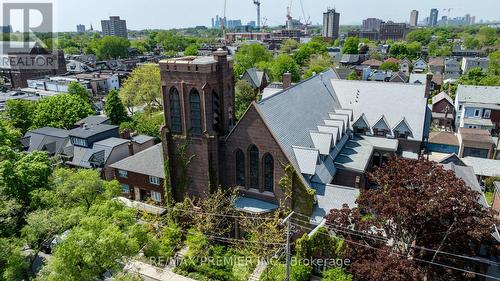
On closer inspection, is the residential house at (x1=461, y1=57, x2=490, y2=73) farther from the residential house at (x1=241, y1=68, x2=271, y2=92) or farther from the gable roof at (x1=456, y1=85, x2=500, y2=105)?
the residential house at (x1=241, y1=68, x2=271, y2=92)

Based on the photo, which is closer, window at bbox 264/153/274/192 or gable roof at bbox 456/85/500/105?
window at bbox 264/153/274/192

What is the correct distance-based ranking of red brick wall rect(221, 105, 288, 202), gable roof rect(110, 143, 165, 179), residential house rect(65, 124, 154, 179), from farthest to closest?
residential house rect(65, 124, 154, 179) < gable roof rect(110, 143, 165, 179) < red brick wall rect(221, 105, 288, 202)

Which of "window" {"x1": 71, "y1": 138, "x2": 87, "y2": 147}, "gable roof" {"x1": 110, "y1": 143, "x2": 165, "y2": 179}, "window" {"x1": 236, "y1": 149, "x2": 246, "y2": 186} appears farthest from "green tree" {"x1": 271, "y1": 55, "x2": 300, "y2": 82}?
"window" {"x1": 236, "y1": 149, "x2": 246, "y2": 186}

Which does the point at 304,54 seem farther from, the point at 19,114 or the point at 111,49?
the point at 111,49

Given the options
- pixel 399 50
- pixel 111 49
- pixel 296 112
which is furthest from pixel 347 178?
pixel 111 49

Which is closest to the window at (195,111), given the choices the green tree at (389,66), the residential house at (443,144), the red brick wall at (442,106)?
the residential house at (443,144)

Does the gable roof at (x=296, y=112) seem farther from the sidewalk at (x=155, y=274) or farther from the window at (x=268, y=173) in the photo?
the sidewalk at (x=155, y=274)

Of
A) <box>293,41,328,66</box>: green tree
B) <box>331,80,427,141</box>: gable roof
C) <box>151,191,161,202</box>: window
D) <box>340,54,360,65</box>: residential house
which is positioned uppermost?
<box>293,41,328,66</box>: green tree

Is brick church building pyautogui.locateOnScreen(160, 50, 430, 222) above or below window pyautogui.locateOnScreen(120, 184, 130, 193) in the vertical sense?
above

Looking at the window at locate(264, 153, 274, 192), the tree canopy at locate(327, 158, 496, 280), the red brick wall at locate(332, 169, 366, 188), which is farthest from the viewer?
the red brick wall at locate(332, 169, 366, 188)
